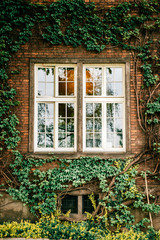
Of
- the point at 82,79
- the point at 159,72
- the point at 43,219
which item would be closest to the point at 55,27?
the point at 82,79

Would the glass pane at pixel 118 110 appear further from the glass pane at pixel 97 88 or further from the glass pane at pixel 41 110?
the glass pane at pixel 41 110

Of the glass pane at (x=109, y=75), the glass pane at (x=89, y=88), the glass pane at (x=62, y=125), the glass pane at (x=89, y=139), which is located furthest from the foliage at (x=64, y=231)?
the glass pane at (x=109, y=75)

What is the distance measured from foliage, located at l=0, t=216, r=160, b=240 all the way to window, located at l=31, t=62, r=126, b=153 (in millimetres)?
1824

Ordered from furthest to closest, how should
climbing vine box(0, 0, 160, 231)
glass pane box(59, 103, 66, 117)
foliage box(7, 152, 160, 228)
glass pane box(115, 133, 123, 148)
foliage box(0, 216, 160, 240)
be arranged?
glass pane box(59, 103, 66, 117) < glass pane box(115, 133, 123, 148) < climbing vine box(0, 0, 160, 231) < foliage box(7, 152, 160, 228) < foliage box(0, 216, 160, 240)

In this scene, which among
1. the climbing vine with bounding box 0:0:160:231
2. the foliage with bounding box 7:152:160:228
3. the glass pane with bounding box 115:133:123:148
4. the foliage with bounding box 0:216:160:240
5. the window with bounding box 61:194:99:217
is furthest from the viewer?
the glass pane with bounding box 115:133:123:148

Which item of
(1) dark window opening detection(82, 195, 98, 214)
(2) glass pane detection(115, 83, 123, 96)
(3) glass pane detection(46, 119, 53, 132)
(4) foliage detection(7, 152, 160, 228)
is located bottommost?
(1) dark window opening detection(82, 195, 98, 214)

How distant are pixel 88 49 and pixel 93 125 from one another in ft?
6.60

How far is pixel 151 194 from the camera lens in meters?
5.60

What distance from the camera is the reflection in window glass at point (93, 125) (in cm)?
592

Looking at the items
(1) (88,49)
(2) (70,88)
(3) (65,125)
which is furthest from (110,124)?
(1) (88,49)

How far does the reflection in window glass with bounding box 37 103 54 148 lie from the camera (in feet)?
19.6

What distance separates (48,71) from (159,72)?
9.76 ft

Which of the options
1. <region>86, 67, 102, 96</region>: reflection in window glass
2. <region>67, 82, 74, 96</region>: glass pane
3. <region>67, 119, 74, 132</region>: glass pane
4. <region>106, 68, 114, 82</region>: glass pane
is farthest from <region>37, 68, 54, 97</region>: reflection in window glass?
<region>106, 68, 114, 82</region>: glass pane

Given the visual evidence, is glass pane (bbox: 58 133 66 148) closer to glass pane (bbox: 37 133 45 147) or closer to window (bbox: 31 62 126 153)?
window (bbox: 31 62 126 153)
